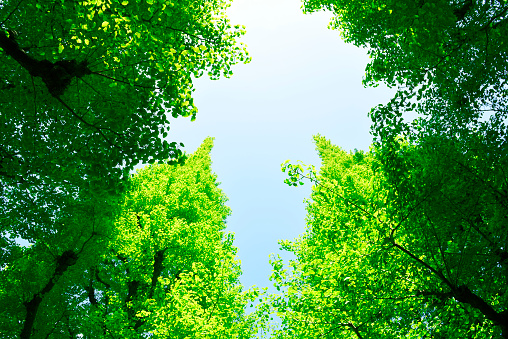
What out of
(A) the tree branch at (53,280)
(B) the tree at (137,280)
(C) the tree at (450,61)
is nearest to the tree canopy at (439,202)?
(C) the tree at (450,61)

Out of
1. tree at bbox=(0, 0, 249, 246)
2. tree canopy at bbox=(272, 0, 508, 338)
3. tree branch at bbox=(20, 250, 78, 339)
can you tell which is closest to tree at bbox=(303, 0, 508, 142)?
tree canopy at bbox=(272, 0, 508, 338)

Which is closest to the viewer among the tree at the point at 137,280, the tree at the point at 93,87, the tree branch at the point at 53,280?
the tree at the point at 93,87

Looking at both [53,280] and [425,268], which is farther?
[53,280]

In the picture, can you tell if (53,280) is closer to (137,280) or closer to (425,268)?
(137,280)

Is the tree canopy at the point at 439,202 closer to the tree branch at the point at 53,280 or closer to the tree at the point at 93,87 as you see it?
the tree at the point at 93,87

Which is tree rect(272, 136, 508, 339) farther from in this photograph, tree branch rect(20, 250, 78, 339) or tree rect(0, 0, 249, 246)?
tree branch rect(20, 250, 78, 339)

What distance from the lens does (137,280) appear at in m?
11.5

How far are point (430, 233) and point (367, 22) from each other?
21.4ft

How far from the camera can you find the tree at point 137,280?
28.2ft

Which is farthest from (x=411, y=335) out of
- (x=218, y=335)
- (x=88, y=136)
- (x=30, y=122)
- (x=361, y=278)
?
(x=30, y=122)

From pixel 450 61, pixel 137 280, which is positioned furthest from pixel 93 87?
pixel 137 280

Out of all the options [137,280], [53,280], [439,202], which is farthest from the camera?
[137,280]

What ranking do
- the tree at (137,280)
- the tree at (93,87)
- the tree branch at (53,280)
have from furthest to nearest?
the tree branch at (53,280) → the tree at (137,280) → the tree at (93,87)

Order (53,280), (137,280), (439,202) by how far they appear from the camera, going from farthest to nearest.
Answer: (137,280) < (53,280) < (439,202)
